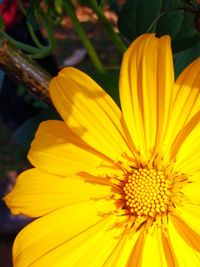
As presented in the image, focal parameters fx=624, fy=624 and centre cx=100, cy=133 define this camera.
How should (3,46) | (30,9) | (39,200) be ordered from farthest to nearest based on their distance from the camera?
1. (30,9)
2. (39,200)
3. (3,46)

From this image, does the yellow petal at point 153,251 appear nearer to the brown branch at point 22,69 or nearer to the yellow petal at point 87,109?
the yellow petal at point 87,109

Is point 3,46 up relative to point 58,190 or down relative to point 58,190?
up

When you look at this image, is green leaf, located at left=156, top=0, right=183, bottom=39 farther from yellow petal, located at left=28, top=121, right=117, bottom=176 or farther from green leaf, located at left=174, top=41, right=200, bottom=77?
yellow petal, located at left=28, top=121, right=117, bottom=176

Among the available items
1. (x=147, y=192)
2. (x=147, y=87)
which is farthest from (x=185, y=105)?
(x=147, y=192)

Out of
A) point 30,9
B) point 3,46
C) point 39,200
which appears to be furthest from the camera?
point 30,9

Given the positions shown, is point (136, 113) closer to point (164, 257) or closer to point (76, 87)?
point (76, 87)

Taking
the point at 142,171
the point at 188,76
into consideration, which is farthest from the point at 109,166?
the point at 188,76

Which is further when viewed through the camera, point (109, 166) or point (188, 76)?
point (109, 166)

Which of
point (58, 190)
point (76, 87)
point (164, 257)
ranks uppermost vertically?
point (76, 87)
